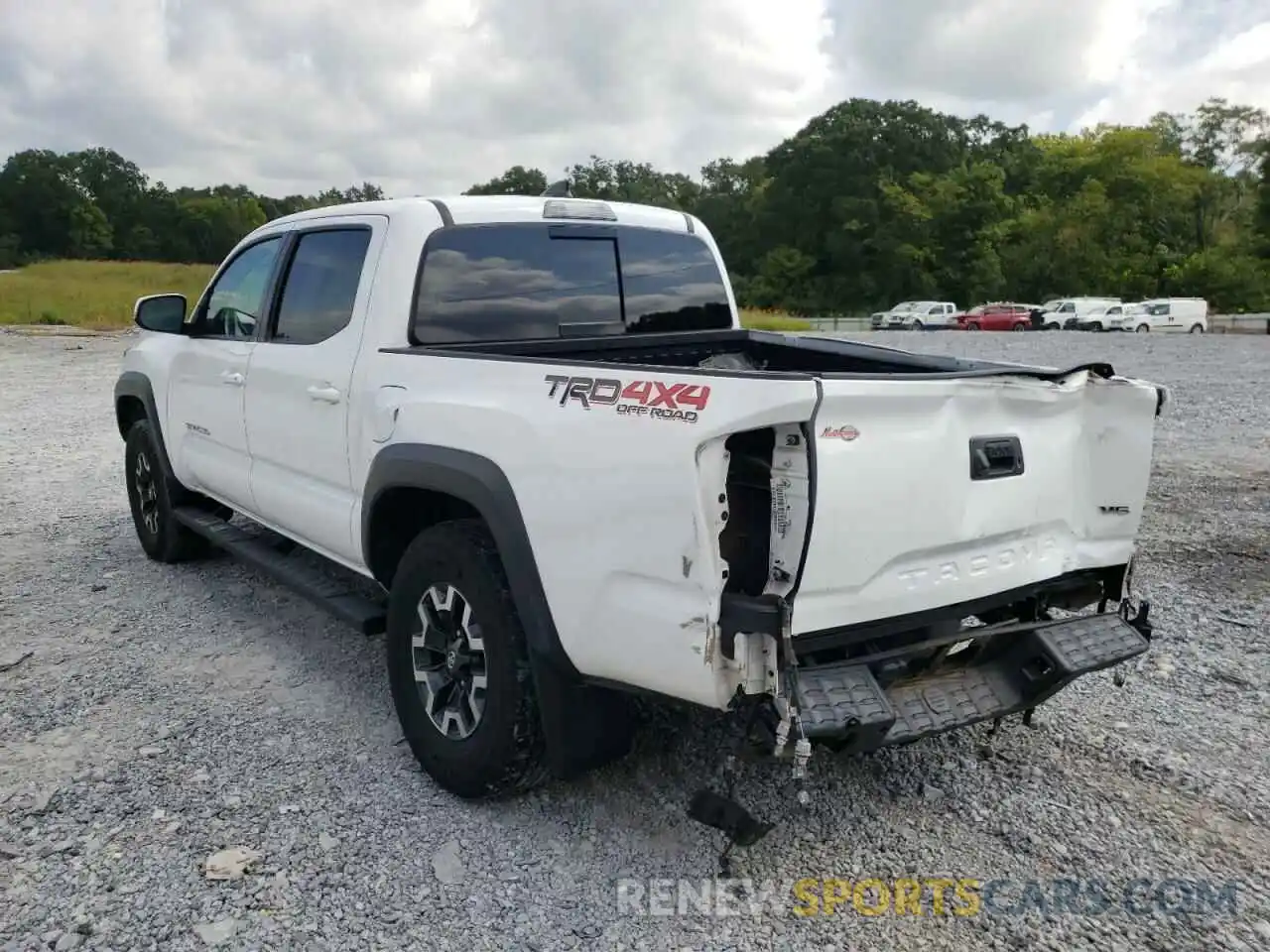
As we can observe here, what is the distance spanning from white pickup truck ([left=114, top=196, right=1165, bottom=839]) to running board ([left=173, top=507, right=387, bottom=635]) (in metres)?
0.03

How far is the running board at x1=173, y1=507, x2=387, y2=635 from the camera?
375 centimetres

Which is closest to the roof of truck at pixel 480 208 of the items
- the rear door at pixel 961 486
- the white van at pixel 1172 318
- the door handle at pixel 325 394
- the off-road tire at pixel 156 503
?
the door handle at pixel 325 394

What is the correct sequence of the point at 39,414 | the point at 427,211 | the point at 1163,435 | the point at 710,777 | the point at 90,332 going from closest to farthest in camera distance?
the point at 710,777
the point at 427,211
the point at 1163,435
the point at 39,414
the point at 90,332

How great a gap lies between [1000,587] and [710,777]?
3.93ft

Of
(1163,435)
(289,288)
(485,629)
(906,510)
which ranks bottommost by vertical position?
(1163,435)

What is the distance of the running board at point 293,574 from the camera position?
148 inches

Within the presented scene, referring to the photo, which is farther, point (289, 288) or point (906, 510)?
point (289, 288)

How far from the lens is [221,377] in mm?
4855

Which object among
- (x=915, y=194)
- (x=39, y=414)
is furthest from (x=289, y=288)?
(x=915, y=194)

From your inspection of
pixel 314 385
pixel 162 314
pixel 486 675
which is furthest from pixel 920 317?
pixel 486 675

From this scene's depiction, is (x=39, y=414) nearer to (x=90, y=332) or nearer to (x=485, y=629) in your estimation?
(x=485, y=629)

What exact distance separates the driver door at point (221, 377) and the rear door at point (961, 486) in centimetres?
314

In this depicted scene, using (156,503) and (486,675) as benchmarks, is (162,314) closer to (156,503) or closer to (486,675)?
(156,503)

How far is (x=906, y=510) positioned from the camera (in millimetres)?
2615
